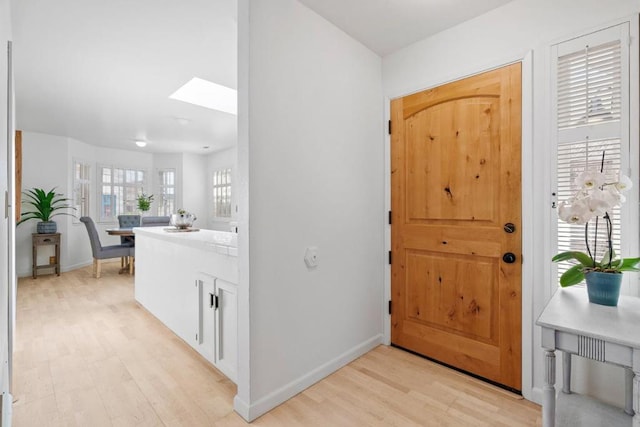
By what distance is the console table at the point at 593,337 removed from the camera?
1014 mm

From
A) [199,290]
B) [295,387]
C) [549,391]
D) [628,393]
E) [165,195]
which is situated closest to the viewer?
[549,391]

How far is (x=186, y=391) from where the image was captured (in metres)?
1.90

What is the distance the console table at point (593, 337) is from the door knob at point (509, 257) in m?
0.50

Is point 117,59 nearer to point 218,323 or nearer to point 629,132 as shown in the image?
point 218,323

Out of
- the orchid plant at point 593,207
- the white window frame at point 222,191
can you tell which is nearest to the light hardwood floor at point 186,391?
the orchid plant at point 593,207

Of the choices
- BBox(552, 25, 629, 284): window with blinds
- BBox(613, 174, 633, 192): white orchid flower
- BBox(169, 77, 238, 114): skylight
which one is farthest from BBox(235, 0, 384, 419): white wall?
BBox(169, 77, 238, 114): skylight

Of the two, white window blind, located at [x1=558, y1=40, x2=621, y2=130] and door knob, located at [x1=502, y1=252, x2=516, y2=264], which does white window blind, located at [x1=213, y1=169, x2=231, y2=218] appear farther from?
white window blind, located at [x1=558, y1=40, x2=621, y2=130]

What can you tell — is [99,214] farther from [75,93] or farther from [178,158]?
[75,93]

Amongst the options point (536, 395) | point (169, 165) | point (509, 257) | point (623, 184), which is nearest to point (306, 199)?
point (509, 257)

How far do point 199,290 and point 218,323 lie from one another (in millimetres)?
320

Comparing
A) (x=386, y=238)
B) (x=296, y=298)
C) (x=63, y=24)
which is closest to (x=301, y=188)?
(x=296, y=298)

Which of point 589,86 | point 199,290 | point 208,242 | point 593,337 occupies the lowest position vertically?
point 199,290

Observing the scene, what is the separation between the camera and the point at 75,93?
3652 mm

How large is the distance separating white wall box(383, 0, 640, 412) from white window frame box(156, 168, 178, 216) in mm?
7271
